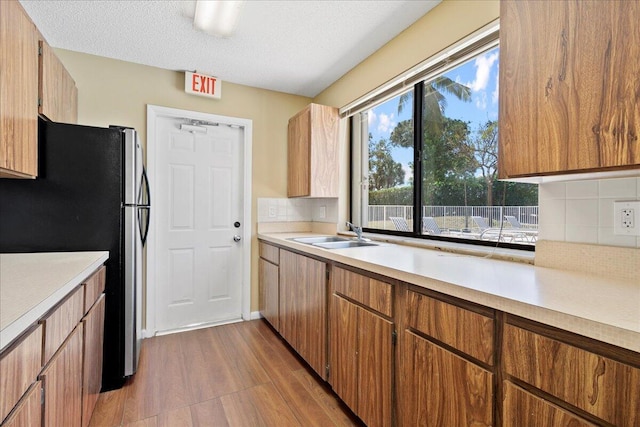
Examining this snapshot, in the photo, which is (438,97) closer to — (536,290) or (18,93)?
(536,290)

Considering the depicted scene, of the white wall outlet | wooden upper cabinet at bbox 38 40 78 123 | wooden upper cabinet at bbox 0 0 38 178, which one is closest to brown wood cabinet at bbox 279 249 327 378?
the white wall outlet

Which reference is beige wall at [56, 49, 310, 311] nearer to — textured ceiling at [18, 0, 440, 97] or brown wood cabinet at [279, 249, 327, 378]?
textured ceiling at [18, 0, 440, 97]

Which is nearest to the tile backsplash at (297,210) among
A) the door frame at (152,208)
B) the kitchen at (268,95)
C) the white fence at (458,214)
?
the kitchen at (268,95)

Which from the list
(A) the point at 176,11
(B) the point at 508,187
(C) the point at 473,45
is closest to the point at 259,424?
(B) the point at 508,187

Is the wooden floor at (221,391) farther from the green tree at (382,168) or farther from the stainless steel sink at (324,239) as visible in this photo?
the green tree at (382,168)

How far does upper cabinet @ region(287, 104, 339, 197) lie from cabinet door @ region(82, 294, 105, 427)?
1823 mm

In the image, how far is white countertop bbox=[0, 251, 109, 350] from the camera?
30.4 inches

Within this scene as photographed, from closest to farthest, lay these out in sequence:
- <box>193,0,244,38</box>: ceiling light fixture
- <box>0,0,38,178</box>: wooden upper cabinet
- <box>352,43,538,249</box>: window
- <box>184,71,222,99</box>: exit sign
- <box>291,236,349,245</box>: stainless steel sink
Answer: <box>0,0,38,178</box>: wooden upper cabinet → <box>352,43,538,249</box>: window → <box>193,0,244,38</box>: ceiling light fixture → <box>291,236,349,245</box>: stainless steel sink → <box>184,71,222,99</box>: exit sign

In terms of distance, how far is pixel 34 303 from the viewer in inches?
34.2

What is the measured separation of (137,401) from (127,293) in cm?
64

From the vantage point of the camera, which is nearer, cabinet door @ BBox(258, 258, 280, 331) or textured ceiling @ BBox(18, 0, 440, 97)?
textured ceiling @ BBox(18, 0, 440, 97)

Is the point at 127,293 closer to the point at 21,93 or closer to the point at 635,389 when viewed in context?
the point at 21,93

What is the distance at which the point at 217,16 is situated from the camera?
1929 mm

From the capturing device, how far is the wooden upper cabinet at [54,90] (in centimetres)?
175
